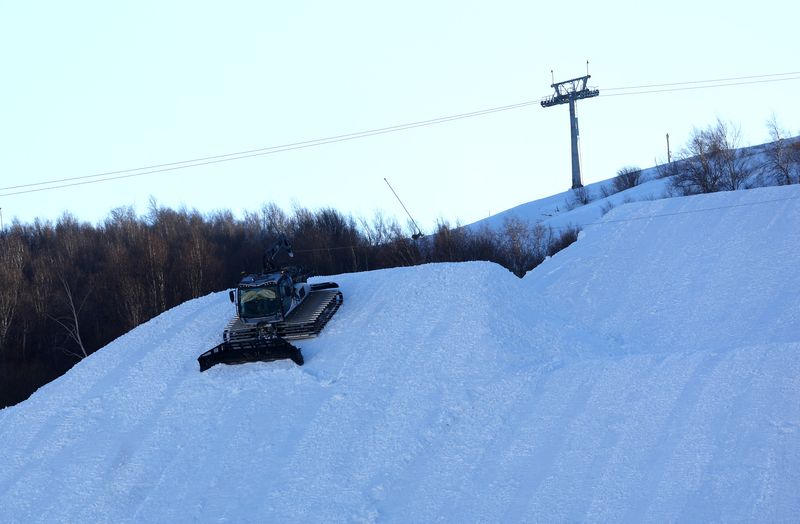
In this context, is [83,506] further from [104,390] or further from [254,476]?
[104,390]

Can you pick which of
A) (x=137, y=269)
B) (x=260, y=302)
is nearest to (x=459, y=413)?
(x=260, y=302)

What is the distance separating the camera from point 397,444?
15.3m

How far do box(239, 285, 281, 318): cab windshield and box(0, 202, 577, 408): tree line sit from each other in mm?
17765

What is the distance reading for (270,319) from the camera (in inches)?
792

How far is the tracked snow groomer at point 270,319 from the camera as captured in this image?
1903cm

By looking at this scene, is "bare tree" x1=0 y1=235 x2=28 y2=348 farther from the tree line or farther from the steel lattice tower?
the steel lattice tower

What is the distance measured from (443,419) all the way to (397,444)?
108cm

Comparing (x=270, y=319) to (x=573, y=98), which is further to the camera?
(x=573, y=98)

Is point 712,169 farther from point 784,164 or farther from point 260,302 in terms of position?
point 260,302

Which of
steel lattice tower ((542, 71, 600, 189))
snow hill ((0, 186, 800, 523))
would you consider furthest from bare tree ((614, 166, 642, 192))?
snow hill ((0, 186, 800, 523))

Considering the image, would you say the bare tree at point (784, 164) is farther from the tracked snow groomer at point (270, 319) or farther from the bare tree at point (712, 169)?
the tracked snow groomer at point (270, 319)

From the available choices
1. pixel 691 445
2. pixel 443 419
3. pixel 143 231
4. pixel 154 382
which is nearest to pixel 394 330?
pixel 443 419

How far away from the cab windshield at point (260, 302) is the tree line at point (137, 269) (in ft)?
58.3

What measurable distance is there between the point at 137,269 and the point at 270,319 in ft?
83.4
